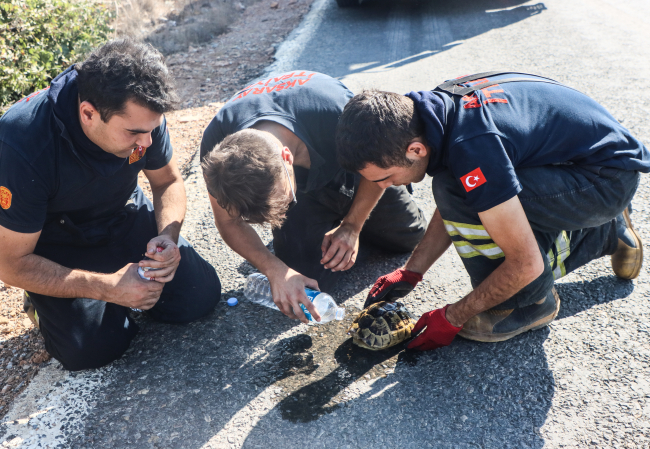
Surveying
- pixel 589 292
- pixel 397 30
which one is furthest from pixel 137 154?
pixel 397 30

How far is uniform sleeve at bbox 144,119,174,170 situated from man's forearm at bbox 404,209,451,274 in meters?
1.47

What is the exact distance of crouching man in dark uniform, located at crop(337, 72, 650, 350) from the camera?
188 centimetres

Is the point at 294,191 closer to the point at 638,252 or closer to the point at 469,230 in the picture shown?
the point at 469,230

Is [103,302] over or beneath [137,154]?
beneath

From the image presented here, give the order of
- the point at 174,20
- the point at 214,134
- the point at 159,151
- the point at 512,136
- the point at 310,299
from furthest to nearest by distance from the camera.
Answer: the point at 174,20 < the point at 159,151 < the point at 214,134 < the point at 310,299 < the point at 512,136

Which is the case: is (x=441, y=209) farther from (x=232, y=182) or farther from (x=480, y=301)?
(x=232, y=182)

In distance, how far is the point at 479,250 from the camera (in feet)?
7.17

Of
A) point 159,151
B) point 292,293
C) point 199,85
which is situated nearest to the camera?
point 292,293

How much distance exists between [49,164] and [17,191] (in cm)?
18

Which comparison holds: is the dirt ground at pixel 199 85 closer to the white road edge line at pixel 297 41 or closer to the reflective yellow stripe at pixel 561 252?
the white road edge line at pixel 297 41

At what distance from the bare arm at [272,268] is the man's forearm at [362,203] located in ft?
1.63

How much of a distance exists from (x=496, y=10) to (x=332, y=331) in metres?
6.81

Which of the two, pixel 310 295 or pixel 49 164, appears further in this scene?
pixel 310 295

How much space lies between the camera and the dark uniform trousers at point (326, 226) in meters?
2.80
